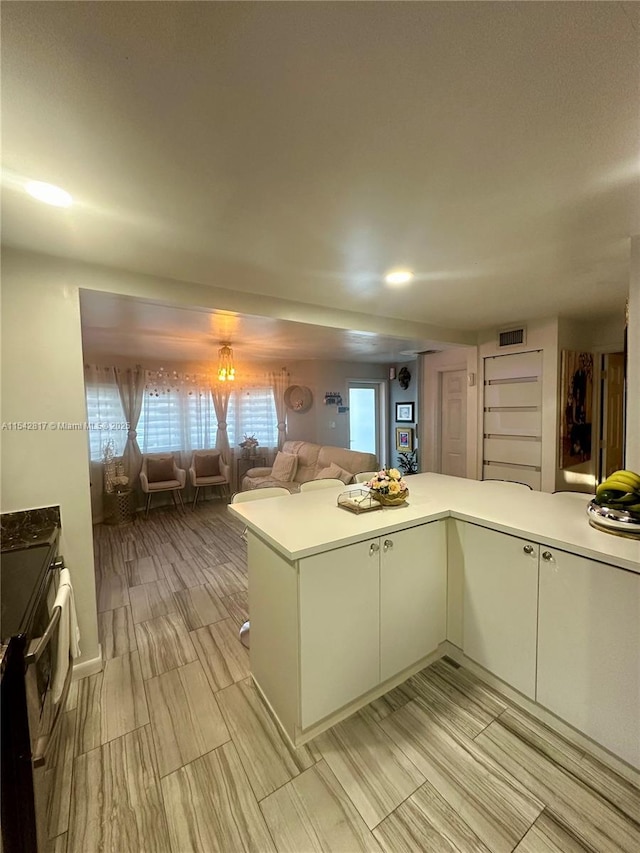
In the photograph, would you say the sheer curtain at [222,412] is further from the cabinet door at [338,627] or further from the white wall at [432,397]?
the cabinet door at [338,627]

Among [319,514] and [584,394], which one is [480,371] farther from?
[319,514]

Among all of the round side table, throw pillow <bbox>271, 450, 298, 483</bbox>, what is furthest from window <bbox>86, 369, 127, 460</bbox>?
throw pillow <bbox>271, 450, 298, 483</bbox>

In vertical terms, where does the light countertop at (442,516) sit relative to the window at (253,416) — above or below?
below

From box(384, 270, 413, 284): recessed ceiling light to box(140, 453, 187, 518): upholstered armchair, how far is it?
4261mm

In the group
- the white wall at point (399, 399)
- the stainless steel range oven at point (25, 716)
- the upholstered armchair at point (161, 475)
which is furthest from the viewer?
the white wall at point (399, 399)

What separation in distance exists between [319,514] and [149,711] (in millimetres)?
1284

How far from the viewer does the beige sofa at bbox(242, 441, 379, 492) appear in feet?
14.7

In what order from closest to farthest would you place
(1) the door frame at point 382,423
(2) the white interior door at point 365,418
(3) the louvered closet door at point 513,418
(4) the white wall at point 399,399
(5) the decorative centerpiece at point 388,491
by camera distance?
(5) the decorative centerpiece at point 388,491, (3) the louvered closet door at point 513,418, (4) the white wall at point 399,399, (2) the white interior door at point 365,418, (1) the door frame at point 382,423

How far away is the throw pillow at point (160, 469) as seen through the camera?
5164 mm

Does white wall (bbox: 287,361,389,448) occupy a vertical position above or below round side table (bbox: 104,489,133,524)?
above

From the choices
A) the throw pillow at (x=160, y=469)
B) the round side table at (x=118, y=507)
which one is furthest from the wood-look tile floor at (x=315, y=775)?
the throw pillow at (x=160, y=469)

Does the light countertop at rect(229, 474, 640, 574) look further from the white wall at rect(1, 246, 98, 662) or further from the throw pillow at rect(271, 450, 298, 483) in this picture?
the throw pillow at rect(271, 450, 298, 483)

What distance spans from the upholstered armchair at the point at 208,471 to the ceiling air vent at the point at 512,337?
4430 millimetres

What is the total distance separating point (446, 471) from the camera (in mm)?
4922
